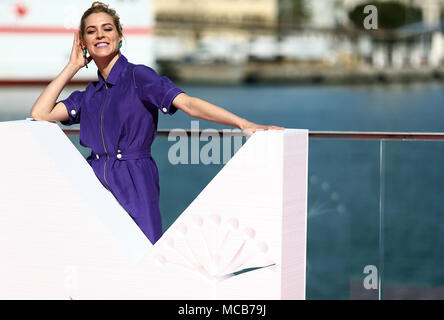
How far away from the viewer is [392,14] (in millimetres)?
50531

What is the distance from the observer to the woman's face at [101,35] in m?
2.75

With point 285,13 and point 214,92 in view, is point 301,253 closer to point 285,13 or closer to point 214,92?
point 214,92

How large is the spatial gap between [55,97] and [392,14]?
49133mm

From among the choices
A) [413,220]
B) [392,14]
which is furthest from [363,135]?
[392,14]

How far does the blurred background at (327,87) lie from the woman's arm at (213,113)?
36.3 inches

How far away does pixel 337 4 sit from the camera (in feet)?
163

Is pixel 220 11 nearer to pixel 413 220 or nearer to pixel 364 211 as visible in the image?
pixel 413 220

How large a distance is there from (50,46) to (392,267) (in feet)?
116

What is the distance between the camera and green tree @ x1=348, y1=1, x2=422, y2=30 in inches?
1958

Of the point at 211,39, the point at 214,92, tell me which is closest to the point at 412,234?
the point at 214,92

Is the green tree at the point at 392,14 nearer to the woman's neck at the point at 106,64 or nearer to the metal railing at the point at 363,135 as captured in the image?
the metal railing at the point at 363,135

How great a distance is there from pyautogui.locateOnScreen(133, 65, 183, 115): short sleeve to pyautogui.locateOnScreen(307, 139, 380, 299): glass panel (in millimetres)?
1021

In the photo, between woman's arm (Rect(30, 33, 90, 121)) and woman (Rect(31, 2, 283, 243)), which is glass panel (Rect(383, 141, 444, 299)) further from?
woman's arm (Rect(30, 33, 90, 121))

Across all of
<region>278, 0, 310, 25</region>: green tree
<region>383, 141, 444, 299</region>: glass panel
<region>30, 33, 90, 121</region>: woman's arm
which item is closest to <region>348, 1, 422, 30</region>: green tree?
<region>278, 0, 310, 25</region>: green tree
